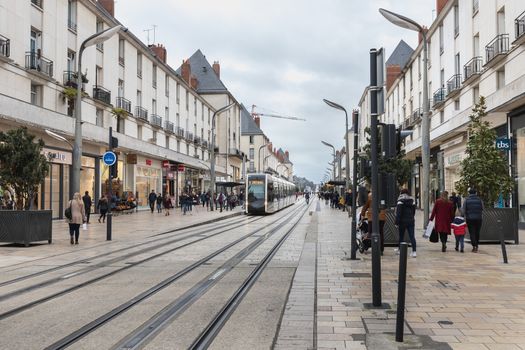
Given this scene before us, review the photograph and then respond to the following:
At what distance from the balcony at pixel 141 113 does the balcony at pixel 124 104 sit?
5.60 ft

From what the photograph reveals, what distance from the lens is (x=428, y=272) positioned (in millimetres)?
9352

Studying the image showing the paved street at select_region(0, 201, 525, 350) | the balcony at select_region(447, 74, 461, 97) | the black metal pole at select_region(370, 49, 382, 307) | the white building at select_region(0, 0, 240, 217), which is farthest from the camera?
the balcony at select_region(447, 74, 461, 97)

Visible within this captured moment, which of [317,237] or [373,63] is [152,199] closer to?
[317,237]

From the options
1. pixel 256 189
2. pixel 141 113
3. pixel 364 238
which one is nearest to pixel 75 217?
pixel 364 238

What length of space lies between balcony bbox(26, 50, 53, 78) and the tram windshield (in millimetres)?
14813

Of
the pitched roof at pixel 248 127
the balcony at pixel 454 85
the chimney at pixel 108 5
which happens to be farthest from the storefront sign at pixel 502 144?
the pitched roof at pixel 248 127

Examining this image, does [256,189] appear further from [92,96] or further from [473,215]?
[473,215]

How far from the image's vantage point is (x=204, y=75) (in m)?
72.6

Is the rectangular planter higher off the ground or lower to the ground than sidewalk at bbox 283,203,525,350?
higher

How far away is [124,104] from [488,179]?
25989mm

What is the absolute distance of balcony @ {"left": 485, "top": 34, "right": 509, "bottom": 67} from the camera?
2161 cm

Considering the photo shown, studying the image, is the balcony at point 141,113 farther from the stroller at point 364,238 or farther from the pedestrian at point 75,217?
the stroller at point 364,238

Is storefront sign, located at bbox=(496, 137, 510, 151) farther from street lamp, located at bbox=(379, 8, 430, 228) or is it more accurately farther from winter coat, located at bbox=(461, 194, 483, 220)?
winter coat, located at bbox=(461, 194, 483, 220)

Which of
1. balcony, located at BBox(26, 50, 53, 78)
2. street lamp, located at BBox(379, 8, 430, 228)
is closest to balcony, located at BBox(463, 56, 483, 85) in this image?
street lamp, located at BBox(379, 8, 430, 228)
